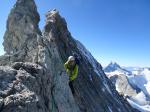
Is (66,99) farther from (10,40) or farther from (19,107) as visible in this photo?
(10,40)

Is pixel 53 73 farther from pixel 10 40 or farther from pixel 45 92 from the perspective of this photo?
pixel 10 40

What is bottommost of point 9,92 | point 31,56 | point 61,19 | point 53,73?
point 9,92

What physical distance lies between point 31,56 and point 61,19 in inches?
1805

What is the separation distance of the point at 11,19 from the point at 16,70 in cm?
3429

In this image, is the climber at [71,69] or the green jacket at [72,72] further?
the green jacket at [72,72]

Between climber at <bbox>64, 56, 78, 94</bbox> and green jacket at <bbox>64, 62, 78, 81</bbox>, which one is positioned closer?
climber at <bbox>64, 56, 78, 94</bbox>

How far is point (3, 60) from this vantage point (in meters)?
20.9

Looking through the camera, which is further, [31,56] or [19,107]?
[31,56]

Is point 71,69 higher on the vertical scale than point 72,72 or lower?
higher

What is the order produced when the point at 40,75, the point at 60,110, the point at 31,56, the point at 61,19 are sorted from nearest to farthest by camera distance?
the point at 40,75 → the point at 60,110 → the point at 31,56 → the point at 61,19

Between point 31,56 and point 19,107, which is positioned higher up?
point 31,56

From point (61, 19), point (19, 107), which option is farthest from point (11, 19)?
point (19, 107)

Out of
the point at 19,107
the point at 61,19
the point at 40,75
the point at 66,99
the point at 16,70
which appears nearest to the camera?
the point at 19,107

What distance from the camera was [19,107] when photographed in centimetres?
1095
